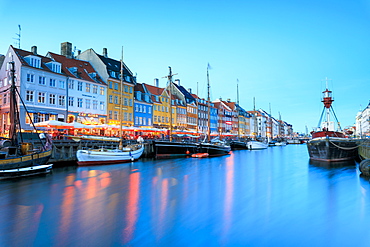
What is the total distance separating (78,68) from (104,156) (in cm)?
2315

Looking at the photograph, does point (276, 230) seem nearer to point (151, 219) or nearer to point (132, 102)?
point (151, 219)

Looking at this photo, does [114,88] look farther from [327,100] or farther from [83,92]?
[327,100]

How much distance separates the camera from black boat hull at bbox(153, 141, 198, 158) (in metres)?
39.8

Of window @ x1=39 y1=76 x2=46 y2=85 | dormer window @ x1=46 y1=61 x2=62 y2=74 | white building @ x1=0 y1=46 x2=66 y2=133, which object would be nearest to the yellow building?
white building @ x1=0 y1=46 x2=66 y2=133

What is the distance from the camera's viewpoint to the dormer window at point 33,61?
37.7 meters

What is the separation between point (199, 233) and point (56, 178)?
1521 cm

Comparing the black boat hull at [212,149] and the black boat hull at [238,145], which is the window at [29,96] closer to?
the black boat hull at [212,149]

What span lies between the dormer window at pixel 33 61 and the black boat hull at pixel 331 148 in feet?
125

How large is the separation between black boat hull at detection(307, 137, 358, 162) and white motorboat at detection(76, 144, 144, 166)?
2265cm

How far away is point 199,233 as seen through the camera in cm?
1012

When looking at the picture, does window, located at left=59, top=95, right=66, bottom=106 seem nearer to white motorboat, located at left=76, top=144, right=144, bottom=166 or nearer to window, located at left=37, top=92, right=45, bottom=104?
window, located at left=37, top=92, right=45, bottom=104

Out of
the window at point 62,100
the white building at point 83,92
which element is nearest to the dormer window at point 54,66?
the white building at point 83,92

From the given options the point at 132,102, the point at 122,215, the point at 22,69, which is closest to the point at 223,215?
the point at 122,215

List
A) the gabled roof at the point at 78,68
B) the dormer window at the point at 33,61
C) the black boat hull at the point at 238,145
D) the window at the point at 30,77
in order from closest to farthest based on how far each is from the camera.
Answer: the window at the point at 30,77
the dormer window at the point at 33,61
the gabled roof at the point at 78,68
the black boat hull at the point at 238,145
